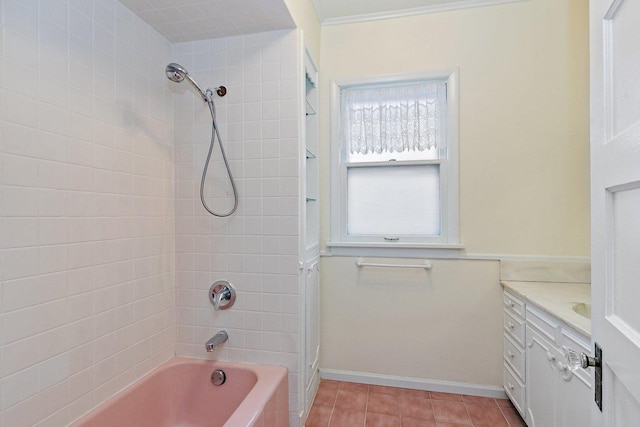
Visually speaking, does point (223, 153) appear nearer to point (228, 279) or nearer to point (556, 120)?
point (228, 279)

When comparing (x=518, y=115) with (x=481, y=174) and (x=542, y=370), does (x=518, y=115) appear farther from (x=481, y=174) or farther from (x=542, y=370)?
(x=542, y=370)

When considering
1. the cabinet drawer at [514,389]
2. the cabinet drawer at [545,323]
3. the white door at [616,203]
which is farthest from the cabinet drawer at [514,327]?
the white door at [616,203]

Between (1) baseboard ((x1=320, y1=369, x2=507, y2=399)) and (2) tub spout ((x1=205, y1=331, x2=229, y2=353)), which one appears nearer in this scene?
(2) tub spout ((x1=205, y1=331, x2=229, y2=353))

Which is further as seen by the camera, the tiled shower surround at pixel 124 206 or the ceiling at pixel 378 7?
the ceiling at pixel 378 7

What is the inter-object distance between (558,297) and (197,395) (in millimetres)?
2053

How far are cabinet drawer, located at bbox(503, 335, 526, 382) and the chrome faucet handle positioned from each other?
169cm

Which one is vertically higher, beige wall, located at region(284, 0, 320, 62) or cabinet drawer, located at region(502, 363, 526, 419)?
beige wall, located at region(284, 0, 320, 62)

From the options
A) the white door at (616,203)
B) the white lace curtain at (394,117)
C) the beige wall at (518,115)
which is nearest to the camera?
the white door at (616,203)

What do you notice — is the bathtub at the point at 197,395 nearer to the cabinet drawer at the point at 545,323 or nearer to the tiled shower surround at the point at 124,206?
the tiled shower surround at the point at 124,206

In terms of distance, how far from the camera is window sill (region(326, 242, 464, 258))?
203 centimetres

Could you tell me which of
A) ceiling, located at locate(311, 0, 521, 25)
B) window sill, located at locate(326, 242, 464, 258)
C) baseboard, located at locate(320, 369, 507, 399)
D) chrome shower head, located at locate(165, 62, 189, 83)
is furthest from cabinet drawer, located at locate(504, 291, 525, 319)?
chrome shower head, located at locate(165, 62, 189, 83)

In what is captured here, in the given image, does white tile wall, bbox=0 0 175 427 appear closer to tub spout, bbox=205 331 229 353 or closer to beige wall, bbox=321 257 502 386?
tub spout, bbox=205 331 229 353

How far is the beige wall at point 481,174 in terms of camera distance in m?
1.91

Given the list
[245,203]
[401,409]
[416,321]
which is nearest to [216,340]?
[245,203]
